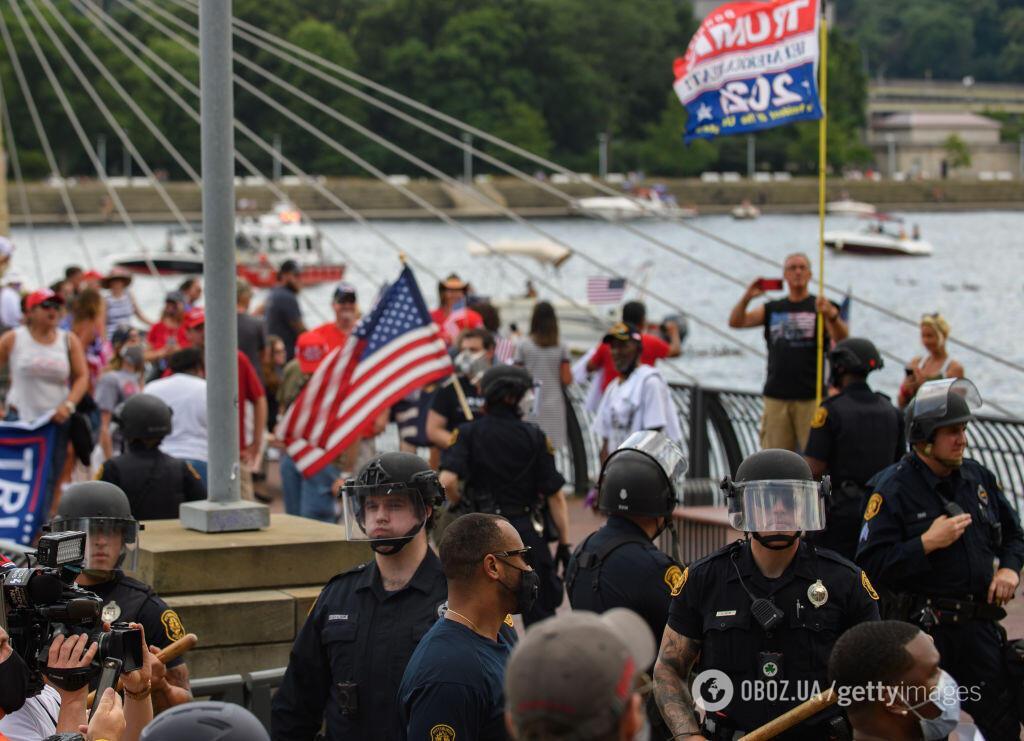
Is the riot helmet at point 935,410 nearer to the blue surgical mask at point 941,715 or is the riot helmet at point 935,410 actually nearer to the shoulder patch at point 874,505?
the shoulder patch at point 874,505

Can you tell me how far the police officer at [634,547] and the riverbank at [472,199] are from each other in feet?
266

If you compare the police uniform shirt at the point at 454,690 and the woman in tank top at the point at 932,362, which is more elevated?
the woman in tank top at the point at 932,362

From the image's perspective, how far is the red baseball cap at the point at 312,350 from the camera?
40.8ft

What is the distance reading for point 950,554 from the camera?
6.75 metres

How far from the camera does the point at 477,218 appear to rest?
123625 mm

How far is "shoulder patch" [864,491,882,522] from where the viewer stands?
6859 millimetres

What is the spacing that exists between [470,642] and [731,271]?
87.8 meters

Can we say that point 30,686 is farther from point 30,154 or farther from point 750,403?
point 30,154

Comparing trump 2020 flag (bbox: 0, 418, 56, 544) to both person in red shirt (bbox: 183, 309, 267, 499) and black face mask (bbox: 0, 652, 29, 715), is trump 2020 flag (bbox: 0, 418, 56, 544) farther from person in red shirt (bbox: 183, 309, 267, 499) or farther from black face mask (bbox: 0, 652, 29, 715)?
black face mask (bbox: 0, 652, 29, 715)

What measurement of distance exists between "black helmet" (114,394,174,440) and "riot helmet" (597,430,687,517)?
2679 millimetres

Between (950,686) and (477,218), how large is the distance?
120m

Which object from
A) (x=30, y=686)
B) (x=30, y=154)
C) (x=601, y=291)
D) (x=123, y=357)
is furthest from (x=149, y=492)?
(x=30, y=154)

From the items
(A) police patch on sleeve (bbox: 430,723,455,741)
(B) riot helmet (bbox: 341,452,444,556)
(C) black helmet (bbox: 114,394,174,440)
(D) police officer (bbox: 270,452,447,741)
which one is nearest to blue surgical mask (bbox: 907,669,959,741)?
(A) police patch on sleeve (bbox: 430,723,455,741)

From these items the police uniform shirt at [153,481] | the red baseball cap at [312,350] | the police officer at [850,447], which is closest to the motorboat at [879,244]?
the red baseball cap at [312,350]
